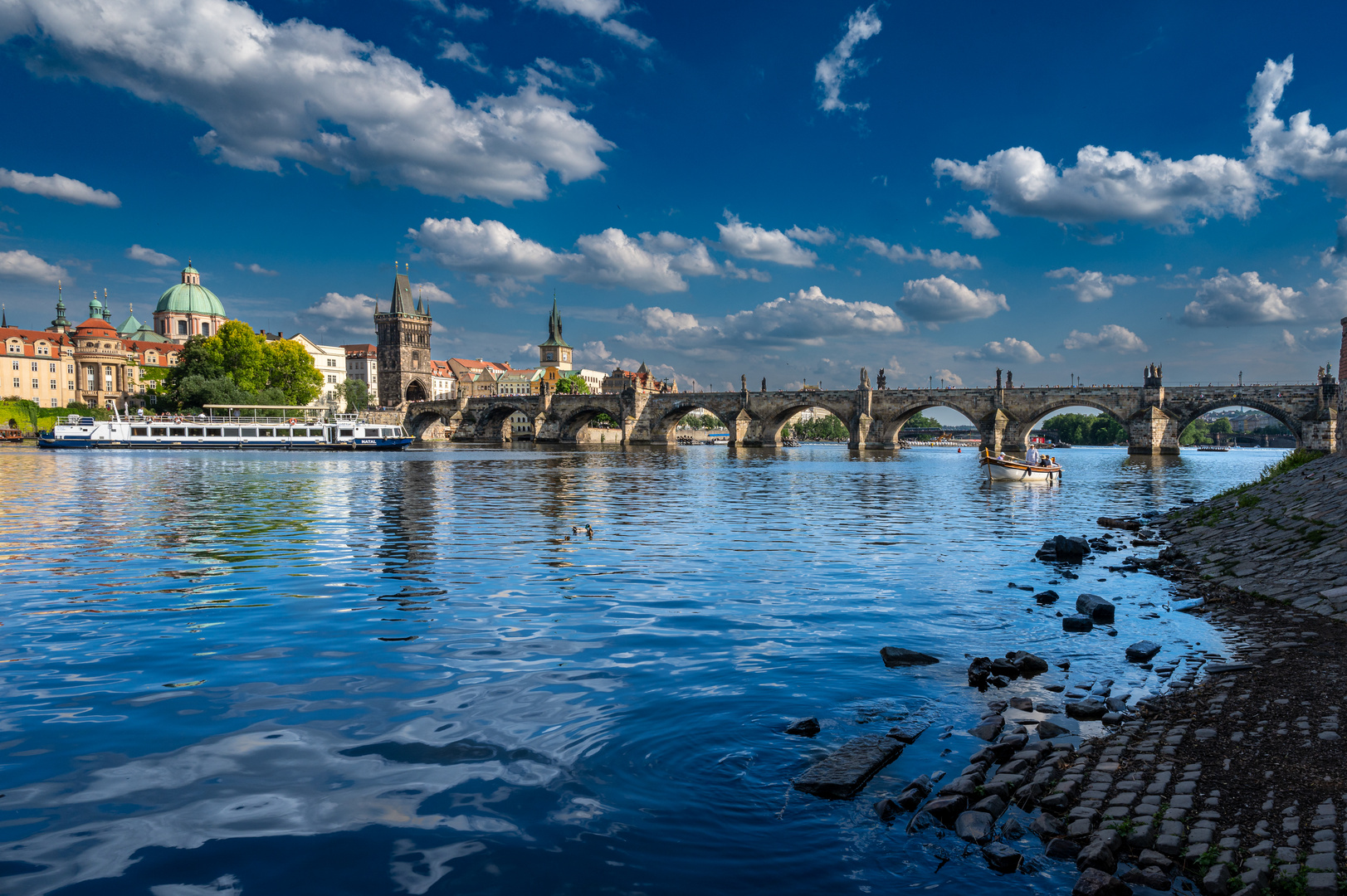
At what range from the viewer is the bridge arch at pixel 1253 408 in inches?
2731

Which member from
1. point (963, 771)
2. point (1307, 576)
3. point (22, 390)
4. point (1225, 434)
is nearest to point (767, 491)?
point (1307, 576)

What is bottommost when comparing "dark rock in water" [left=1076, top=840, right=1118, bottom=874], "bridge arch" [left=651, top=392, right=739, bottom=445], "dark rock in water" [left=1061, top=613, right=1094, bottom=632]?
"dark rock in water" [left=1061, top=613, right=1094, bottom=632]

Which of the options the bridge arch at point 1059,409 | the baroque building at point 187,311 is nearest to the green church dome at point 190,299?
the baroque building at point 187,311

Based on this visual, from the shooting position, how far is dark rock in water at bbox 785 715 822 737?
6617mm

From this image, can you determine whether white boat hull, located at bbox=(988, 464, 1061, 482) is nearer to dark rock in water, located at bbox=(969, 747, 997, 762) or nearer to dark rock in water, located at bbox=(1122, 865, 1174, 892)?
dark rock in water, located at bbox=(969, 747, 997, 762)

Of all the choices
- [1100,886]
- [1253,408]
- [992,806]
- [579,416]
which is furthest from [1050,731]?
[579,416]

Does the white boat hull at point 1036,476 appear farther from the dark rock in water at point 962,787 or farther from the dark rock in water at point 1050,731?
the dark rock in water at point 962,787

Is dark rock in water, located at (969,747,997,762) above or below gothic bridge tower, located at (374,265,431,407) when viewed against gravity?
below

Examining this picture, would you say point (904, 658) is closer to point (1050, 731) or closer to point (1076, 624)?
point (1050, 731)

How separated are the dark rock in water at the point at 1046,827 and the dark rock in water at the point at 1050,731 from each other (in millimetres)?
1547

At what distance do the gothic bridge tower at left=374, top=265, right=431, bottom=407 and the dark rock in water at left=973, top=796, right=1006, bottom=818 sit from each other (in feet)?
529

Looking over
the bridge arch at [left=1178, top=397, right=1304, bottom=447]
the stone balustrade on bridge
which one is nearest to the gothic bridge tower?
the stone balustrade on bridge

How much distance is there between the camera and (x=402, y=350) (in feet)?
516

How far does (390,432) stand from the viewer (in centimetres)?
8825
